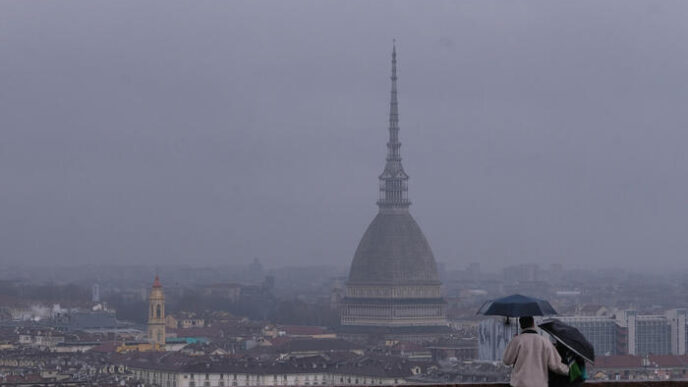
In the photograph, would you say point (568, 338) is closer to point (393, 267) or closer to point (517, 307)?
point (517, 307)

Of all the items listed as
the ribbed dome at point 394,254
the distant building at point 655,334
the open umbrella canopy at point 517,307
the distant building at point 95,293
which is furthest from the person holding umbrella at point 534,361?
the distant building at point 95,293

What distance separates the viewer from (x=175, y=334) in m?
96.6

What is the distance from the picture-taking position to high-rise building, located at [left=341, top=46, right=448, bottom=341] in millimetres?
110000

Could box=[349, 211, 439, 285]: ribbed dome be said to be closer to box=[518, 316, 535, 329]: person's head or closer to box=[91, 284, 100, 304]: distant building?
box=[91, 284, 100, 304]: distant building

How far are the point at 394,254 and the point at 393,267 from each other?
2.53ft

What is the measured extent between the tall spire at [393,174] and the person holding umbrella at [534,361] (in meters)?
99.5

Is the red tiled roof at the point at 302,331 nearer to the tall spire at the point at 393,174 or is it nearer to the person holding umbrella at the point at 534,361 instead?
the tall spire at the point at 393,174

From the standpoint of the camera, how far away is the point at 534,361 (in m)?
9.95

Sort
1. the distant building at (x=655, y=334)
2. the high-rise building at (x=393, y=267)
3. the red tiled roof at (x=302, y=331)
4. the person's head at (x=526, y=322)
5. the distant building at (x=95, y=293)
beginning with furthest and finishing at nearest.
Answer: the distant building at (x=95, y=293), the high-rise building at (x=393, y=267), the red tiled roof at (x=302, y=331), the distant building at (x=655, y=334), the person's head at (x=526, y=322)

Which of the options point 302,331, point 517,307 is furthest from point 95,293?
point 517,307

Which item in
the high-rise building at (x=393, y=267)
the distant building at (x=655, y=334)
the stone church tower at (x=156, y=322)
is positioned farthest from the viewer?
the high-rise building at (x=393, y=267)

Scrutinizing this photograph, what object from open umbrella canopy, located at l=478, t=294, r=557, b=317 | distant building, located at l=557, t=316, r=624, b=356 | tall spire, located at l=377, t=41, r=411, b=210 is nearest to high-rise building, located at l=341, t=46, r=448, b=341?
tall spire, located at l=377, t=41, r=411, b=210

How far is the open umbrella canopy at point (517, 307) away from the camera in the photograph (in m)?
10.3

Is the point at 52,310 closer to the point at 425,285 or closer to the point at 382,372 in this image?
the point at 425,285
